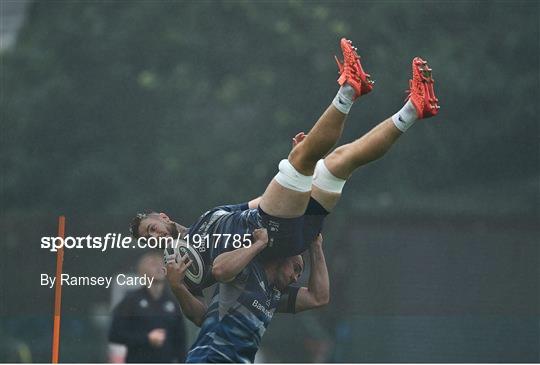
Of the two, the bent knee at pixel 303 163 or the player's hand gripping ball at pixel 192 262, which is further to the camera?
the player's hand gripping ball at pixel 192 262

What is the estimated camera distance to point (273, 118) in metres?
7.77

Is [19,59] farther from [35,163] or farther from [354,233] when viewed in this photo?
[354,233]

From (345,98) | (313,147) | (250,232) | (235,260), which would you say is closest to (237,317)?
(235,260)

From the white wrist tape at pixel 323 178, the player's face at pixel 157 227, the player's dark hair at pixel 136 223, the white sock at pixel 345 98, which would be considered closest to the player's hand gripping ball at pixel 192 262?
the player's face at pixel 157 227

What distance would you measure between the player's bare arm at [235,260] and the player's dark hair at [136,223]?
2.50 feet

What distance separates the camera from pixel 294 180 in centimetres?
548

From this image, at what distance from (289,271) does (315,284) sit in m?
0.26

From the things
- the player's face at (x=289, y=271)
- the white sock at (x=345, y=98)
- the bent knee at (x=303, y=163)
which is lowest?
the player's face at (x=289, y=271)

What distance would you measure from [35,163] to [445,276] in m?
2.40

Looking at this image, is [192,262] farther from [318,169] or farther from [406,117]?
[406,117]

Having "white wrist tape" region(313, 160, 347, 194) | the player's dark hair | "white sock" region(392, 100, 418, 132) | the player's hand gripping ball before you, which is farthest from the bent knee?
the player's dark hair

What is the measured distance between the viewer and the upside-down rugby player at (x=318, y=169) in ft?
17.5

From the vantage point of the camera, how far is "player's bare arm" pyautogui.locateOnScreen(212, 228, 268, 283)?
5.74 m

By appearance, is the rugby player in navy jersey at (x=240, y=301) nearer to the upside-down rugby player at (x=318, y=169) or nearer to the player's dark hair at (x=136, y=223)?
the upside-down rugby player at (x=318, y=169)
